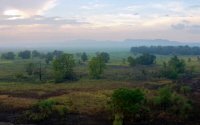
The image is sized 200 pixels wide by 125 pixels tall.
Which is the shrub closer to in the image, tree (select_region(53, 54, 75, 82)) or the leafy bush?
the leafy bush

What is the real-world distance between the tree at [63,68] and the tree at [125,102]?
4113 centimetres

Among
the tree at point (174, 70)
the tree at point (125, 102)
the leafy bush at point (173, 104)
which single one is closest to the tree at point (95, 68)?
the tree at point (174, 70)

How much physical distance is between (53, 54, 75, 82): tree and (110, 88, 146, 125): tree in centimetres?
4113

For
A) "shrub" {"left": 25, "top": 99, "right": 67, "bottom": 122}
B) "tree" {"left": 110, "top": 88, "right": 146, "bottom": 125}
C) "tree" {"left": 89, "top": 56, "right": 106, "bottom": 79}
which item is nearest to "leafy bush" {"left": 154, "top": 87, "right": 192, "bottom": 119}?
"tree" {"left": 110, "top": 88, "right": 146, "bottom": 125}

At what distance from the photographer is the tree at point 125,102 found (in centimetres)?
4616

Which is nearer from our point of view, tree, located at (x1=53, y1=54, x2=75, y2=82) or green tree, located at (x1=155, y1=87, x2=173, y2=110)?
green tree, located at (x1=155, y1=87, x2=173, y2=110)

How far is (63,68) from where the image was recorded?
88.4 metres

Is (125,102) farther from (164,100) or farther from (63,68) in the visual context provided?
(63,68)

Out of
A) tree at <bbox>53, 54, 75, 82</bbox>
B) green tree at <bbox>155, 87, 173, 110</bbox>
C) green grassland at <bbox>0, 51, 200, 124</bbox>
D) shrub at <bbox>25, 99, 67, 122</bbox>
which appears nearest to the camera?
shrub at <bbox>25, 99, 67, 122</bbox>

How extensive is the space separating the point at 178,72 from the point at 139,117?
54.4 m

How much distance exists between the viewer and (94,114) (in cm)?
5141

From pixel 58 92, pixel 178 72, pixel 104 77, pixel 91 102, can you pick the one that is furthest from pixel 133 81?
pixel 91 102

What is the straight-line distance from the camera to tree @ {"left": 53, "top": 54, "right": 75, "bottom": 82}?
8700 centimetres

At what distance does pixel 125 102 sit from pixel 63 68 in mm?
44008
